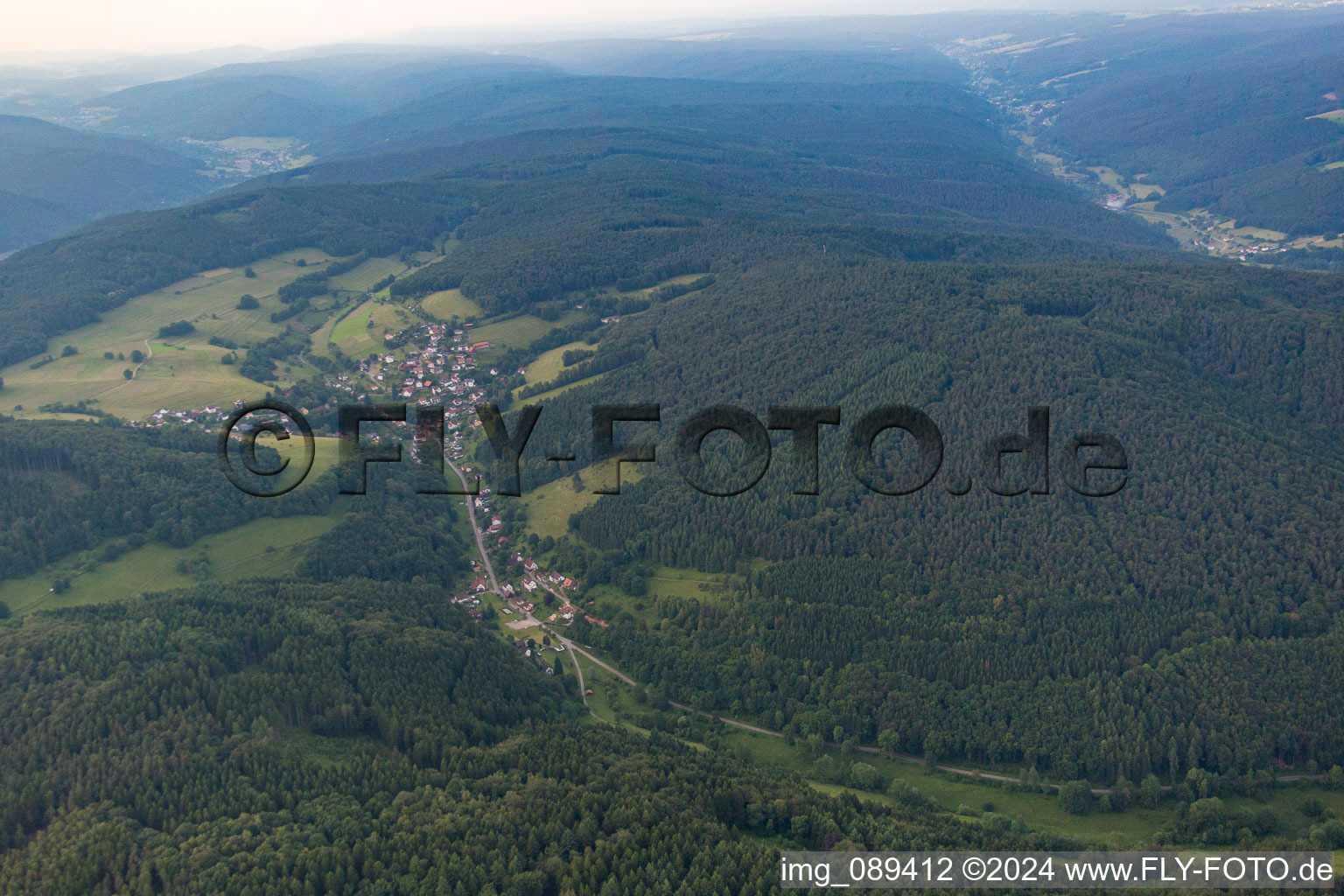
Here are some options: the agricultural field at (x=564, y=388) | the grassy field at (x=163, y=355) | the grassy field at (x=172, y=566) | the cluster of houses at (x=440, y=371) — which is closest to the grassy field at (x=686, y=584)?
the grassy field at (x=172, y=566)

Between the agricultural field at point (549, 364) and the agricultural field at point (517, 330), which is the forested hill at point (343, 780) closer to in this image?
the agricultural field at point (549, 364)

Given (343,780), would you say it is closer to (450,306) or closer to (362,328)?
(362,328)

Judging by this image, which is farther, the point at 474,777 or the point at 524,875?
the point at 474,777

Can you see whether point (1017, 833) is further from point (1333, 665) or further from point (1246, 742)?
point (1333, 665)

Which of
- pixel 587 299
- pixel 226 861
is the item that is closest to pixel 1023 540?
pixel 226 861

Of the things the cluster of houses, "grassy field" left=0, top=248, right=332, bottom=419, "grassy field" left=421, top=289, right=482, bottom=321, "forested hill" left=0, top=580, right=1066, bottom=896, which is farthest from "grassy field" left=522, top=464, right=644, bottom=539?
"grassy field" left=421, top=289, right=482, bottom=321

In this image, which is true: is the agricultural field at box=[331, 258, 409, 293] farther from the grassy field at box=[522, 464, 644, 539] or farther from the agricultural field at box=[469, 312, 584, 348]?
the grassy field at box=[522, 464, 644, 539]
